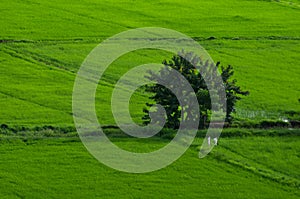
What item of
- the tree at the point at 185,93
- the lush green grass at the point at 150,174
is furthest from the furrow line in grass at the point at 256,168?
the tree at the point at 185,93

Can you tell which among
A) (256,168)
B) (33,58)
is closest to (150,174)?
(256,168)

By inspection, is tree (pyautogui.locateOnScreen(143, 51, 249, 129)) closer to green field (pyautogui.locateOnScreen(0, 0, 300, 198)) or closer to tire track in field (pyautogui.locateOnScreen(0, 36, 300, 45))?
green field (pyautogui.locateOnScreen(0, 0, 300, 198))

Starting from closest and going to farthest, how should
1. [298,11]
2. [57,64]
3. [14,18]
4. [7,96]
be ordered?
[7,96] → [57,64] → [14,18] → [298,11]

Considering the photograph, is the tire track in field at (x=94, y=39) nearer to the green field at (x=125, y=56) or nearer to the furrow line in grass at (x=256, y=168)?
the green field at (x=125, y=56)

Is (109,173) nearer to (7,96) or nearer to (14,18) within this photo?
(7,96)

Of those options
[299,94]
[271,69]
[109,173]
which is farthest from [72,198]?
[271,69]
